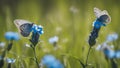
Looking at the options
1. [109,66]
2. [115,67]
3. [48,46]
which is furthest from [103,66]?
[48,46]

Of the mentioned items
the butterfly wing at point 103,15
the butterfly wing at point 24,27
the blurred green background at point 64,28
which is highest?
the butterfly wing at point 103,15

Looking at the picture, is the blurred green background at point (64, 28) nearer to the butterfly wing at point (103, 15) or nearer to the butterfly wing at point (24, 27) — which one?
the butterfly wing at point (24, 27)

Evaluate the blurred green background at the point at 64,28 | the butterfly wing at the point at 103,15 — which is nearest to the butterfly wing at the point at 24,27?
the blurred green background at the point at 64,28

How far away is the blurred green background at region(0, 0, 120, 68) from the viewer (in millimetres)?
2350

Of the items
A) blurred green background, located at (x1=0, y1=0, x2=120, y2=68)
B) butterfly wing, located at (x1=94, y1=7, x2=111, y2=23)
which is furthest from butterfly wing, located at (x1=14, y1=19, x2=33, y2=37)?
butterfly wing, located at (x1=94, y1=7, x2=111, y2=23)

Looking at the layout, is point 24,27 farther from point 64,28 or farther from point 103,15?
point 64,28

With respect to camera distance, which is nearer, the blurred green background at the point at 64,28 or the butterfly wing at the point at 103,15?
the butterfly wing at the point at 103,15

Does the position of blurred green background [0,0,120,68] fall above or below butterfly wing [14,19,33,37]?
below

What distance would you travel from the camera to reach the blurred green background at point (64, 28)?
2.35 m

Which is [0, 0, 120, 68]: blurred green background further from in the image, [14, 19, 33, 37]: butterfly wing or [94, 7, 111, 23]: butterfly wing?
[94, 7, 111, 23]: butterfly wing

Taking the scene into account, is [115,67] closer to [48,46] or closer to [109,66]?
[109,66]

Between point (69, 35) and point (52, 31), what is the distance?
6.6 inches

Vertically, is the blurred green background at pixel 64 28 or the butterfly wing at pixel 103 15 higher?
the butterfly wing at pixel 103 15

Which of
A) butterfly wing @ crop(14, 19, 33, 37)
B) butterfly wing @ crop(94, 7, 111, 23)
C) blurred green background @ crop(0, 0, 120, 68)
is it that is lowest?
blurred green background @ crop(0, 0, 120, 68)
